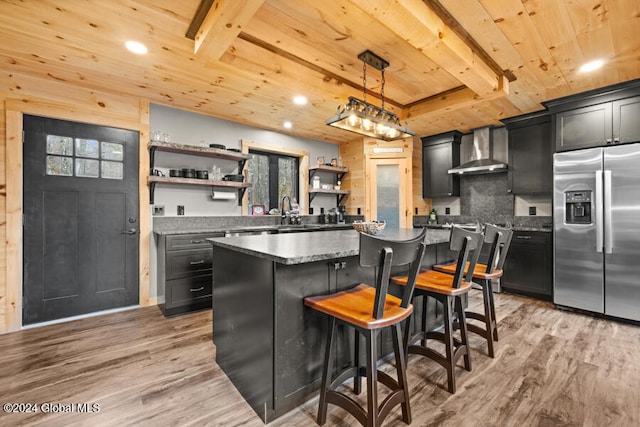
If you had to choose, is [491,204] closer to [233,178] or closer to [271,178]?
[271,178]

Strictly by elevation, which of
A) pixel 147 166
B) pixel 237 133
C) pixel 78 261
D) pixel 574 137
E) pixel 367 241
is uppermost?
pixel 237 133

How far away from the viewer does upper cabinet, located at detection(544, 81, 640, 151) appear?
3.08m

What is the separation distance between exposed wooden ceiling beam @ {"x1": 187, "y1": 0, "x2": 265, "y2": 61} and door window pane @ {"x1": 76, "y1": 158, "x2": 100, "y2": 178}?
1.98m

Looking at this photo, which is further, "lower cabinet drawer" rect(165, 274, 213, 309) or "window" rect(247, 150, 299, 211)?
"window" rect(247, 150, 299, 211)

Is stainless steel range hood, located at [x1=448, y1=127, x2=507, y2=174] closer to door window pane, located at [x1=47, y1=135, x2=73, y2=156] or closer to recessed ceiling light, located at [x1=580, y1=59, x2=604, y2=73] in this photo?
recessed ceiling light, located at [x1=580, y1=59, x2=604, y2=73]

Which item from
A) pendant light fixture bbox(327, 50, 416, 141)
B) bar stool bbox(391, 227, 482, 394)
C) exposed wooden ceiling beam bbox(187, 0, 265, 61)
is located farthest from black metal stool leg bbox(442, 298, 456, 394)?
exposed wooden ceiling beam bbox(187, 0, 265, 61)

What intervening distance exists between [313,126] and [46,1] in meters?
3.23

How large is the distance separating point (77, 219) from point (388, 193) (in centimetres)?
446

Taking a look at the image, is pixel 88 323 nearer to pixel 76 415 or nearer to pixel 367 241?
pixel 76 415

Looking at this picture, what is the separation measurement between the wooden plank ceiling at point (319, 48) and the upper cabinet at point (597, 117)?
0.15 meters

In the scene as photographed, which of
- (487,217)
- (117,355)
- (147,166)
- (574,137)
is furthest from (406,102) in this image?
(117,355)

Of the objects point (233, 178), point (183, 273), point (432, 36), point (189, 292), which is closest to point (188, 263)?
point (183, 273)

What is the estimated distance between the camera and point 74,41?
2340 mm

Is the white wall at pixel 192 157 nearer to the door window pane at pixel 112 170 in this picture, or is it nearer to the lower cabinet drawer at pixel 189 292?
the door window pane at pixel 112 170
